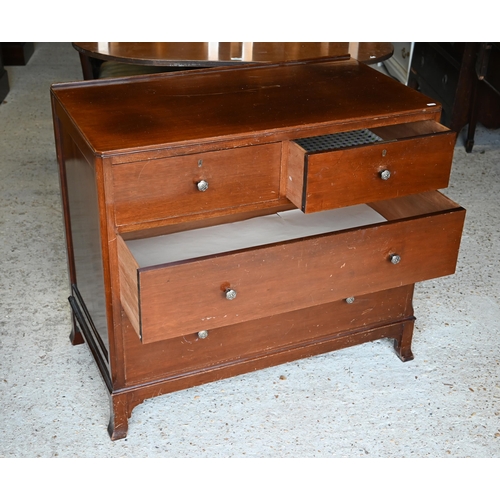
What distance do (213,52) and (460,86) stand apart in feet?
4.43

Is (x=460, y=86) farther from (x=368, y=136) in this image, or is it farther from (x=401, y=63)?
(x=368, y=136)

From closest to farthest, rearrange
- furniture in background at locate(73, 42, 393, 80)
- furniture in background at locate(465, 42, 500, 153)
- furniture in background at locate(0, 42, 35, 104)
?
1. furniture in background at locate(73, 42, 393, 80)
2. furniture in background at locate(465, 42, 500, 153)
3. furniture in background at locate(0, 42, 35, 104)

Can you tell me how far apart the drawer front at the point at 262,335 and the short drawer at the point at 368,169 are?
14.3 inches

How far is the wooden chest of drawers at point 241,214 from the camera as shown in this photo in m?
1.60

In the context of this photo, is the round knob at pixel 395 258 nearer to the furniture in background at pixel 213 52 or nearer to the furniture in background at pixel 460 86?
the furniture in background at pixel 213 52

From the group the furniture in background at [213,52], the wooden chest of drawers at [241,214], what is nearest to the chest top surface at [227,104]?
the wooden chest of drawers at [241,214]

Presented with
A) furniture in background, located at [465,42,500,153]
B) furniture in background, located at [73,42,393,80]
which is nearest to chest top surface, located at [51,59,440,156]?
furniture in background, located at [73,42,393,80]

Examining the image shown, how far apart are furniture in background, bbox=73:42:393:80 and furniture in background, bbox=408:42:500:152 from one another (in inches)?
28.1

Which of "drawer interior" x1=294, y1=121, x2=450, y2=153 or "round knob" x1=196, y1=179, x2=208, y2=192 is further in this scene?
"drawer interior" x1=294, y1=121, x2=450, y2=153

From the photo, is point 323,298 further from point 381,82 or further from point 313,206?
point 381,82

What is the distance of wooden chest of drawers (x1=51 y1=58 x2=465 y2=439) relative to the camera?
160 cm

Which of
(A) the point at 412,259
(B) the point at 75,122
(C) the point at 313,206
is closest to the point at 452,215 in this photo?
(A) the point at 412,259

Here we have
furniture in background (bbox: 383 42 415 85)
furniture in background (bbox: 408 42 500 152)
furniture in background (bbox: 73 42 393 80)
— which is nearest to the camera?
furniture in background (bbox: 73 42 393 80)

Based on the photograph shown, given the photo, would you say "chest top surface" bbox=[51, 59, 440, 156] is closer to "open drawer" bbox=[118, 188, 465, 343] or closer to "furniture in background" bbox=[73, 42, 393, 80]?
"open drawer" bbox=[118, 188, 465, 343]
